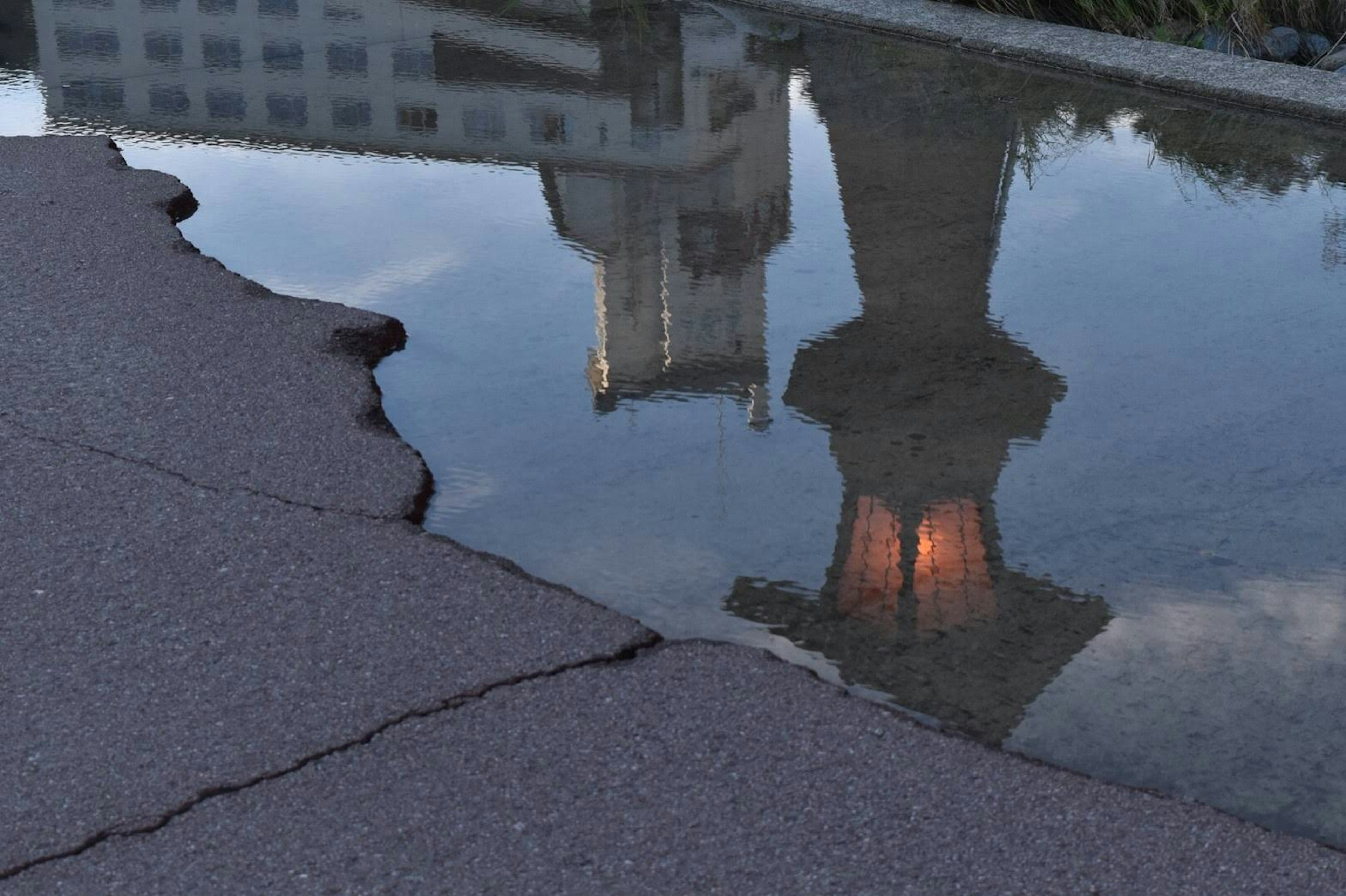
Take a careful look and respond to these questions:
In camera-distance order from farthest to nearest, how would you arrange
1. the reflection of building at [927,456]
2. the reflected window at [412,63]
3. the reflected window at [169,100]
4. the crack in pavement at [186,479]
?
the reflected window at [412,63], the reflected window at [169,100], the crack in pavement at [186,479], the reflection of building at [927,456]

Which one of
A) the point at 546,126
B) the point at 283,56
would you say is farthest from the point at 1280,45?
the point at 283,56

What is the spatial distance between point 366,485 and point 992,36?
8.10 m

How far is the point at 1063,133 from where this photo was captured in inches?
344

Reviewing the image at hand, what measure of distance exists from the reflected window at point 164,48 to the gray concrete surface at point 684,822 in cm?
904

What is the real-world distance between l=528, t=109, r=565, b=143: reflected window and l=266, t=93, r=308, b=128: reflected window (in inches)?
55.4

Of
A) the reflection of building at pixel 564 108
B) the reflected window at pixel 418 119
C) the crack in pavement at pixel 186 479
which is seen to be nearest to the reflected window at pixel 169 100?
the reflection of building at pixel 564 108

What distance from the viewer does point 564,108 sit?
9555 millimetres

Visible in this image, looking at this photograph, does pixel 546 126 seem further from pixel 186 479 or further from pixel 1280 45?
pixel 1280 45

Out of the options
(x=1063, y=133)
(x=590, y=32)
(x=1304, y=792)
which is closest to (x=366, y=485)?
(x=1304, y=792)

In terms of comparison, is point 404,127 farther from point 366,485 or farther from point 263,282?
point 366,485

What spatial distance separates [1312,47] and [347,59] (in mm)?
7192

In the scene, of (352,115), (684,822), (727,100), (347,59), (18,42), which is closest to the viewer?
(684,822)

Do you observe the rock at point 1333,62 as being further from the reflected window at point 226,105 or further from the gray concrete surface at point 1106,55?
the reflected window at point 226,105

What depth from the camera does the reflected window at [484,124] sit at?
8.91 metres
